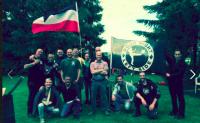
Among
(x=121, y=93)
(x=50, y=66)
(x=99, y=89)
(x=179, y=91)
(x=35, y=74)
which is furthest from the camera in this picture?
(x=121, y=93)

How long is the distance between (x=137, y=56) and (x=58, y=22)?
2.75 m

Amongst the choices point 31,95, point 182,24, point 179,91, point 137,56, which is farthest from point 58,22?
point 182,24

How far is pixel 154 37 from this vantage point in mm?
24125

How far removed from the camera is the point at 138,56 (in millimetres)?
10305

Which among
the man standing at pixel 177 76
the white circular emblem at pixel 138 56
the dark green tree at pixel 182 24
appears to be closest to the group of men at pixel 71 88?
the man standing at pixel 177 76

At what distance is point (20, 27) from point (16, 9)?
183 centimetres

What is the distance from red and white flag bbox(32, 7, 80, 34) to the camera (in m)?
10.3

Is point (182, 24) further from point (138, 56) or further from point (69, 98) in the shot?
point (69, 98)

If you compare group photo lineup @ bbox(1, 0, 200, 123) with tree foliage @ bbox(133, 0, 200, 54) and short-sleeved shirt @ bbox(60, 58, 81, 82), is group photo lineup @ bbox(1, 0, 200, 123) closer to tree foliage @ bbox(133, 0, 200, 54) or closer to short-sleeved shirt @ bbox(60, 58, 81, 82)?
short-sleeved shirt @ bbox(60, 58, 81, 82)

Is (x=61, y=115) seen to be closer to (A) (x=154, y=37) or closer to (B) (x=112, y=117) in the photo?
(B) (x=112, y=117)

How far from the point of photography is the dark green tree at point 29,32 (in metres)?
25.3

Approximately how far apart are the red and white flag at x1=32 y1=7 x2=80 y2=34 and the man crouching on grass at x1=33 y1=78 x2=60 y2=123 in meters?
2.15

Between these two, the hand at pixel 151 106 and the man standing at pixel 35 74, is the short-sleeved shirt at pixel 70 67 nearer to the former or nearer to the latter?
the man standing at pixel 35 74

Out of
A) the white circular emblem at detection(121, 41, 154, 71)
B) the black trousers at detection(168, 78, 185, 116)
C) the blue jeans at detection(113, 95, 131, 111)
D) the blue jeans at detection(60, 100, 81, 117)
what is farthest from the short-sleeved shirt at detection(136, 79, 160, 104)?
the blue jeans at detection(60, 100, 81, 117)
